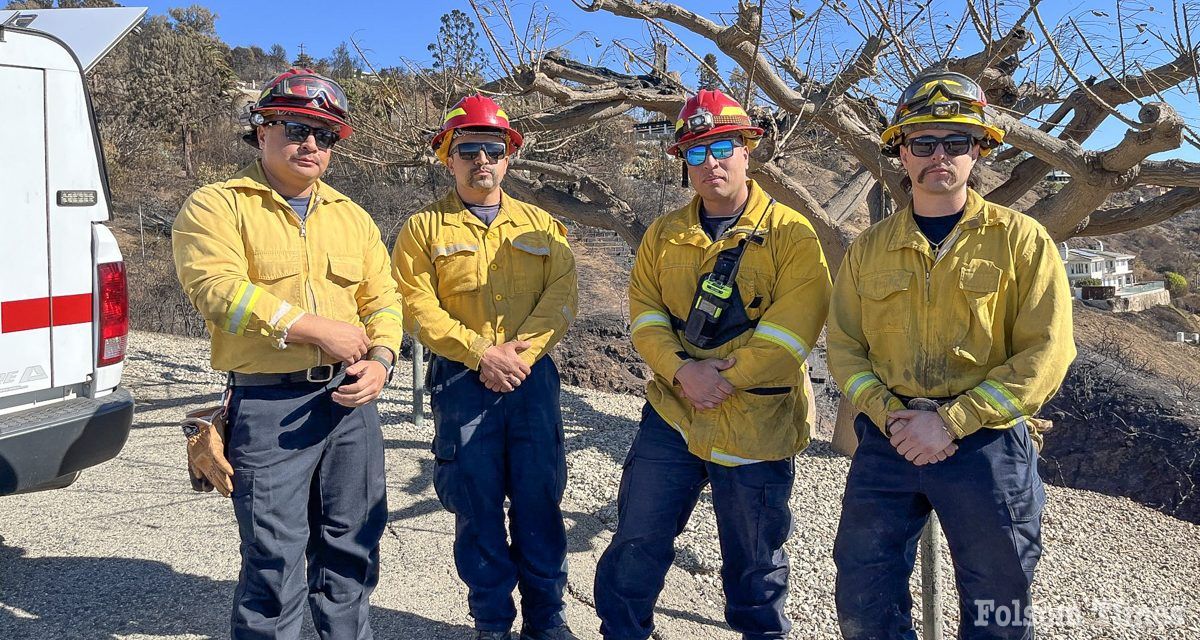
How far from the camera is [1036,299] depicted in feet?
7.59

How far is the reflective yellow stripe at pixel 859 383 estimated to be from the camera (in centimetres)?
247

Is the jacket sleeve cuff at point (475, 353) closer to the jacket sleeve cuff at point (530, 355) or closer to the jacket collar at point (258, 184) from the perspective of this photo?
the jacket sleeve cuff at point (530, 355)

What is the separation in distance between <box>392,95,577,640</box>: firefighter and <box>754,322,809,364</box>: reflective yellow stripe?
87 centimetres

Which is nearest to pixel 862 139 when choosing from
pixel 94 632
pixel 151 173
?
pixel 94 632

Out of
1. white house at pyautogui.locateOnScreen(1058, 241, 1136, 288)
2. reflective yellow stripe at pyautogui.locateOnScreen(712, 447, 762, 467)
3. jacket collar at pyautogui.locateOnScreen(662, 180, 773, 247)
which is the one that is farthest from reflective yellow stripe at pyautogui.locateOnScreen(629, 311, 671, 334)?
white house at pyautogui.locateOnScreen(1058, 241, 1136, 288)

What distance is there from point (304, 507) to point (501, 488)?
2.47ft

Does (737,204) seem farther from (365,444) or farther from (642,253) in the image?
(365,444)

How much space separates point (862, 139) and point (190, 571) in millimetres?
4611

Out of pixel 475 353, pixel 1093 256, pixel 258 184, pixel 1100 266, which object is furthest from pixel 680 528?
pixel 1100 266

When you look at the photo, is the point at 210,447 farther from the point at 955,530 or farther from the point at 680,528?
the point at 955,530

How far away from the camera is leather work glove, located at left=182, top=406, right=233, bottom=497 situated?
2.49 m

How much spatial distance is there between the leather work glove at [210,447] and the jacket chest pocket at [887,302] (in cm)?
211

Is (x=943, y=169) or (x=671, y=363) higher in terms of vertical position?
(x=943, y=169)

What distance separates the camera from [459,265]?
3.13 meters
